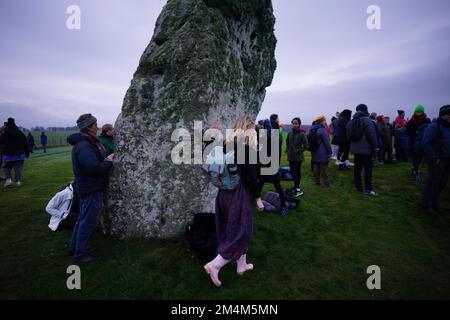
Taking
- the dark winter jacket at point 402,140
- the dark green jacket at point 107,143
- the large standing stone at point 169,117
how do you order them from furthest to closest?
the dark winter jacket at point 402,140 < the dark green jacket at point 107,143 < the large standing stone at point 169,117

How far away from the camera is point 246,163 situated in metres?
3.77

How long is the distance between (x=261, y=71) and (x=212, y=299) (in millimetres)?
5915

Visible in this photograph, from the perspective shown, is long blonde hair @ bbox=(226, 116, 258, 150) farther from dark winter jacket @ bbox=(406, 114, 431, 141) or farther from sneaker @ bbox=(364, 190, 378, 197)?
dark winter jacket @ bbox=(406, 114, 431, 141)

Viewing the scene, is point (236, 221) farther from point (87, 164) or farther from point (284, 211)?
point (284, 211)

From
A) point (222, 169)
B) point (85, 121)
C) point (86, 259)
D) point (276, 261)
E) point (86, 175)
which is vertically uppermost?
point (85, 121)

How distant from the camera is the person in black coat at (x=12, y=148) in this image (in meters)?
9.09

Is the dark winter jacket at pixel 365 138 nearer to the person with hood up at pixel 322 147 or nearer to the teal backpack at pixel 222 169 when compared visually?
the person with hood up at pixel 322 147

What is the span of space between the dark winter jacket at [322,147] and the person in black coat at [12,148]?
36.5 ft

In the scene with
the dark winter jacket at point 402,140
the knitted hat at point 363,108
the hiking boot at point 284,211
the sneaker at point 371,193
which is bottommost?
the hiking boot at point 284,211

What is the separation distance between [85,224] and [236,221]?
2.75 m

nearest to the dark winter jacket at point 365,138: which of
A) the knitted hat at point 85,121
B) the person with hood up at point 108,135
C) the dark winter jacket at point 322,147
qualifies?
the dark winter jacket at point 322,147

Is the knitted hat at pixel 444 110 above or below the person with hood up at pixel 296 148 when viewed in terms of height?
above

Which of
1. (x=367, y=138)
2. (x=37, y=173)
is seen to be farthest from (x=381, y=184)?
(x=37, y=173)

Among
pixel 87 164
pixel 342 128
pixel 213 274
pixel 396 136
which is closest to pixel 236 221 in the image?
pixel 213 274
